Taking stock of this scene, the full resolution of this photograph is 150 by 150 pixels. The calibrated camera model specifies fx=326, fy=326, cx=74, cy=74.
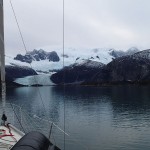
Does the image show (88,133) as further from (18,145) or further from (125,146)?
(18,145)

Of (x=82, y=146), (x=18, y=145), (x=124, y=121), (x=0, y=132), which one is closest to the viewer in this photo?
(x=18, y=145)

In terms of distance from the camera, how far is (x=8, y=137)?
1590 cm

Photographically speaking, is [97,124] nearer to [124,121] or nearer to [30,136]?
[124,121]

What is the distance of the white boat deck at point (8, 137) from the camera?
45.4 ft

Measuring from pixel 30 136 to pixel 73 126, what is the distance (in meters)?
40.4

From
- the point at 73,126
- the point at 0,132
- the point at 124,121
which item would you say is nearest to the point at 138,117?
the point at 124,121

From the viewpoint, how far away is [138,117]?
63.2m

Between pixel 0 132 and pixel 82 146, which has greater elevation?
pixel 0 132

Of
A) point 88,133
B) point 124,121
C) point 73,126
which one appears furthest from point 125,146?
point 124,121

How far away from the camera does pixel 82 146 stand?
36.3m

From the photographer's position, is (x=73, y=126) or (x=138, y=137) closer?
(x=138, y=137)

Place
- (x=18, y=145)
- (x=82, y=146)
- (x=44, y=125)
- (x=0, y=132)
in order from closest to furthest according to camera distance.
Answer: (x=18, y=145) < (x=0, y=132) < (x=82, y=146) < (x=44, y=125)

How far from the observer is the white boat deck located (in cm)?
1385

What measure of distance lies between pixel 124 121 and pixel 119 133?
13651 mm
